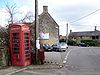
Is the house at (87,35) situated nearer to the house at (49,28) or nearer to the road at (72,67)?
the house at (49,28)

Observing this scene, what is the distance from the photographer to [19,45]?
57.7 feet

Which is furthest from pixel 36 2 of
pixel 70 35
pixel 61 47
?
pixel 70 35

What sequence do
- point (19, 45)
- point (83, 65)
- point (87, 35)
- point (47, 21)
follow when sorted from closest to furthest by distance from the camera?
point (19, 45), point (83, 65), point (47, 21), point (87, 35)

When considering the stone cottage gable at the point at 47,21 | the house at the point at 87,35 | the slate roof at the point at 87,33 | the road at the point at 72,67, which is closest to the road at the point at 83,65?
the road at the point at 72,67

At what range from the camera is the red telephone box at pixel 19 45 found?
1750cm

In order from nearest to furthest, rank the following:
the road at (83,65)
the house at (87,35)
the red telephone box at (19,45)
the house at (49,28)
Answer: the road at (83,65) < the red telephone box at (19,45) < the house at (49,28) < the house at (87,35)

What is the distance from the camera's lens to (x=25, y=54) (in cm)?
1789

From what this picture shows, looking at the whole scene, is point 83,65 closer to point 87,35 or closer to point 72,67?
point 72,67

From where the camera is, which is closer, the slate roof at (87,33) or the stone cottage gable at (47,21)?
the stone cottage gable at (47,21)

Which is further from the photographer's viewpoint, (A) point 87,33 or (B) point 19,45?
(A) point 87,33

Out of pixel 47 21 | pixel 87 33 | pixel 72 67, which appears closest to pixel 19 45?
pixel 72 67

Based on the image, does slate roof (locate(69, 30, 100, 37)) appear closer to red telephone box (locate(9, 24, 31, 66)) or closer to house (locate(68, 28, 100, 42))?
house (locate(68, 28, 100, 42))

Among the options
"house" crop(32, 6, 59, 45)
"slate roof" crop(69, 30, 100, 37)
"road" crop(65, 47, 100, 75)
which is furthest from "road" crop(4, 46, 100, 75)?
"slate roof" crop(69, 30, 100, 37)

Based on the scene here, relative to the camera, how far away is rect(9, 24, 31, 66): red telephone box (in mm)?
17500
